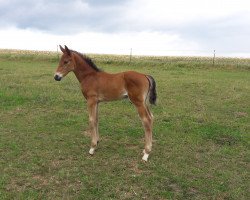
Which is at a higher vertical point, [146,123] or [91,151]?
[146,123]

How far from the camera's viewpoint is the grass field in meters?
6.73

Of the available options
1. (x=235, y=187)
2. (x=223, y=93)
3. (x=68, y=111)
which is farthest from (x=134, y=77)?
(x=223, y=93)

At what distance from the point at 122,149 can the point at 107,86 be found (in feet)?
4.98

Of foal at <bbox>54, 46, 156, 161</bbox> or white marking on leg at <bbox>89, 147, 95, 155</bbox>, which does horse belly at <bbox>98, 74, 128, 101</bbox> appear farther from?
white marking on leg at <bbox>89, 147, 95, 155</bbox>

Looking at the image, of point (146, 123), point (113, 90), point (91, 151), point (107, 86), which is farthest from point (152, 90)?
point (91, 151)

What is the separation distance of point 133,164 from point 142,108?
1.15m

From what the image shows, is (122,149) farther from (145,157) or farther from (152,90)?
(152,90)

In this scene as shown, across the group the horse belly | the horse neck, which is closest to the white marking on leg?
the horse belly

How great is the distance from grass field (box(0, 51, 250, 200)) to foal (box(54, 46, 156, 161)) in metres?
0.72

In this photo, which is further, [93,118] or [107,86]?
[93,118]

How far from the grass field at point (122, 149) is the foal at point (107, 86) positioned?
0.72 m

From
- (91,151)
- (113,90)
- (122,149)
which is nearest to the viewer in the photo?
(113,90)

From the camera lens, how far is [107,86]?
8.20 meters

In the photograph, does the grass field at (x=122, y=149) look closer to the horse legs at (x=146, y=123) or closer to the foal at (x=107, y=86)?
the horse legs at (x=146, y=123)
